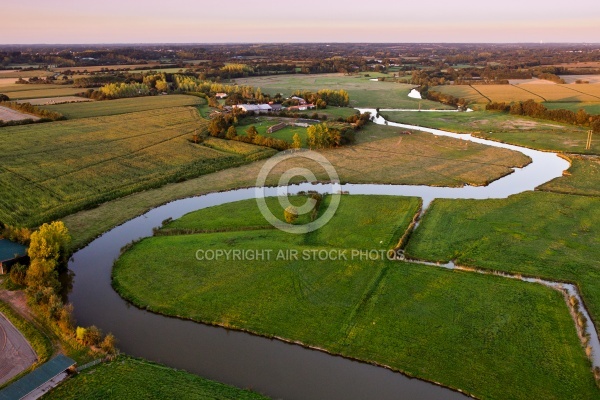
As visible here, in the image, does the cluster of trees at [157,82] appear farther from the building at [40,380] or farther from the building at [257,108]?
the building at [40,380]

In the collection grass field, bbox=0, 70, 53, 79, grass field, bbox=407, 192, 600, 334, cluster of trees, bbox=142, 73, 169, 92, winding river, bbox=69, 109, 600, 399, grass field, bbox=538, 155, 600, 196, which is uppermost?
grass field, bbox=0, 70, 53, 79

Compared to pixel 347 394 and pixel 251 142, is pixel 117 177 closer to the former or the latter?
pixel 251 142

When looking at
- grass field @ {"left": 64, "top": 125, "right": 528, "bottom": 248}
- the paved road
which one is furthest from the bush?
grass field @ {"left": 64, "top": 125, "right": 528, "bottom": 248}

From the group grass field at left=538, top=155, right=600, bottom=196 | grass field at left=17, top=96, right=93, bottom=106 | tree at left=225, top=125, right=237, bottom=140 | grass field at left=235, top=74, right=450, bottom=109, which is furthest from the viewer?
grass field at left=235, top=74, right=450, bottom=109

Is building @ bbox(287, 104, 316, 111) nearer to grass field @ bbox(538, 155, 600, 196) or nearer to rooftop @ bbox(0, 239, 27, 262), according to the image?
grass field @ bbox(538, 155, 600, 196)

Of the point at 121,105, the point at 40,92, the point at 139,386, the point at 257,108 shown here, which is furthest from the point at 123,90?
the point at 139,386

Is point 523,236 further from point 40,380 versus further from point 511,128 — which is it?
point 511,128
